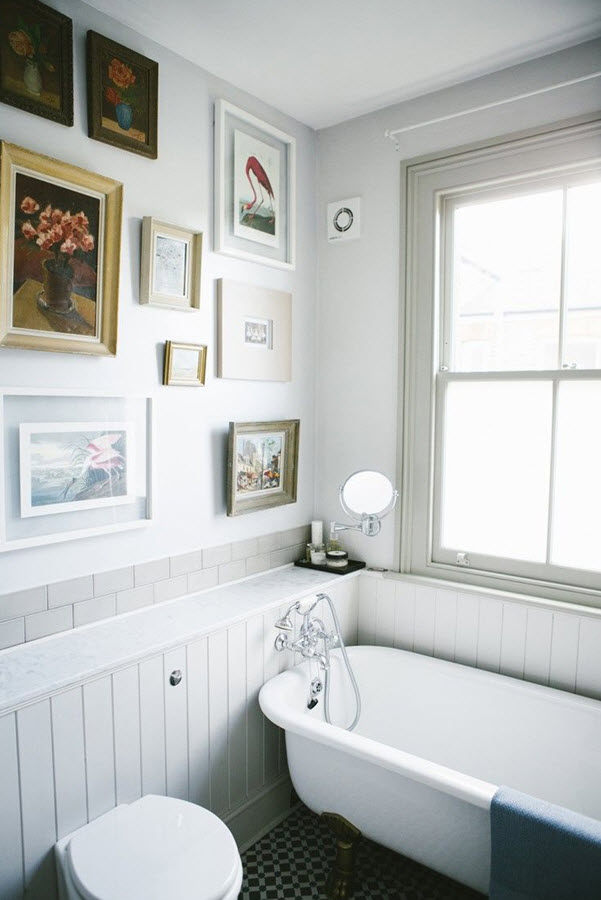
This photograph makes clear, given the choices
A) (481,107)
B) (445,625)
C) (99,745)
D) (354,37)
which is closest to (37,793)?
(99,745)

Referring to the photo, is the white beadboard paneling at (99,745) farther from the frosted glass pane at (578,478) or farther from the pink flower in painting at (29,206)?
the frosted glass pane at (578,478)

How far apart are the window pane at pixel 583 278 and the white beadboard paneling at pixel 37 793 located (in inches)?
80.8

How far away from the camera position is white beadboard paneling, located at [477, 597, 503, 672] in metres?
2.36

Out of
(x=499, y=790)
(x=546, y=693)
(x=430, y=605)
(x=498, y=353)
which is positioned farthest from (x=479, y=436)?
(x=499, y=790)

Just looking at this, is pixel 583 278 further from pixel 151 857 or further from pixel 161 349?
pixel 151 857

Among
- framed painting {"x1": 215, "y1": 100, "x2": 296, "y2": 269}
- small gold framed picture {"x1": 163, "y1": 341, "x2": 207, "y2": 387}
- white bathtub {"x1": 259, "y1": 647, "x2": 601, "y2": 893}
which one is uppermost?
framed painting {"x1": 215, "y1": 100, "x2": 296, "y2": 269}

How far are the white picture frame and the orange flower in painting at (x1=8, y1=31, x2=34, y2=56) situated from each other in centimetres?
92

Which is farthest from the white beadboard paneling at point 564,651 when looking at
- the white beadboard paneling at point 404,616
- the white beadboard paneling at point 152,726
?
the white beadboard paneling at point 152,726

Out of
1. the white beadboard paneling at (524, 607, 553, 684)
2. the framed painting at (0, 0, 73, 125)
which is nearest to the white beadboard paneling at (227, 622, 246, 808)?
the white beadboard paneling at (524, 607, 553, 684)

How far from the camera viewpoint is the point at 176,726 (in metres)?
1.86

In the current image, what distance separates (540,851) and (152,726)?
1.07 meters

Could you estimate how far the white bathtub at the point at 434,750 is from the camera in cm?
169

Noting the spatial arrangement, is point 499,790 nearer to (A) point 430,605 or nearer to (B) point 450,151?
(A) point 430,605

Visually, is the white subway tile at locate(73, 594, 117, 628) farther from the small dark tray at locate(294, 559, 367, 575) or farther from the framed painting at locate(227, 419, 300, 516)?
the small dark tray at locate(294, 559, 367, 575)
